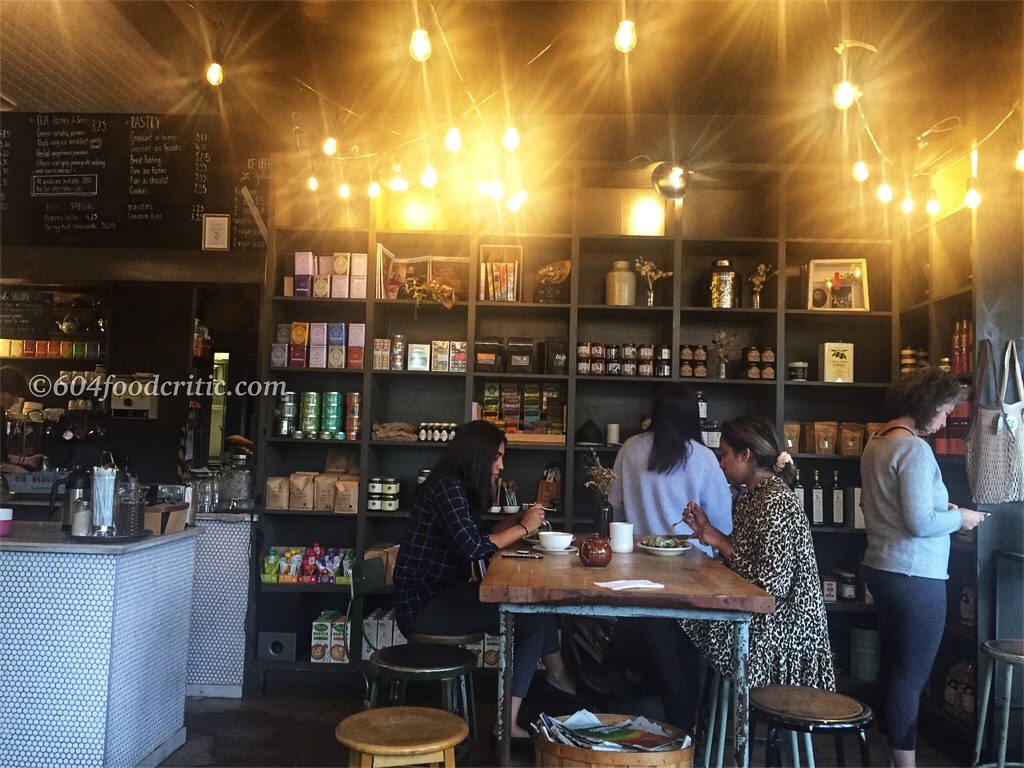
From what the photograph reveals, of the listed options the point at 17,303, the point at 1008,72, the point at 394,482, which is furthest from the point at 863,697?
the point at 17,303

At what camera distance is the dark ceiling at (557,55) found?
155 inches

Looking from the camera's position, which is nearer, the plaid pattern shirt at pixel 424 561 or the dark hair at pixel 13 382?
the plaid pattern shirt at pixel 424 561

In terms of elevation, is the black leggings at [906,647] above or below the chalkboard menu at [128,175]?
below

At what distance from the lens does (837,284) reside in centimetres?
481

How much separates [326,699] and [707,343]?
3.05 m

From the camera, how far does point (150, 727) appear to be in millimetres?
3361

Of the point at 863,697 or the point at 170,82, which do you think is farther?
the point at 170,82

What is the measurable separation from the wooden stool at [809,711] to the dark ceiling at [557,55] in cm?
266

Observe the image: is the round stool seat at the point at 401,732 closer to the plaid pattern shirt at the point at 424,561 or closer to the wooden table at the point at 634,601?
the wooden table at the point at 634,601

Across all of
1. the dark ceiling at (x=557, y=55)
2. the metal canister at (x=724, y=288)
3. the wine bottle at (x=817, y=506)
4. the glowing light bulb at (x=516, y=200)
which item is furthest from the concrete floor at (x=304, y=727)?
the dark ceiling at (x=557, y=55)

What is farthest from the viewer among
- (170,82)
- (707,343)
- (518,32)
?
(170,82)

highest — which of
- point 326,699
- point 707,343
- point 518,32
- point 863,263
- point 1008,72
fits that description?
point 518,32

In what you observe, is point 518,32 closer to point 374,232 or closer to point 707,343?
point 374,232

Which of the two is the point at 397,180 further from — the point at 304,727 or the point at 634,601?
the point at 634,601
